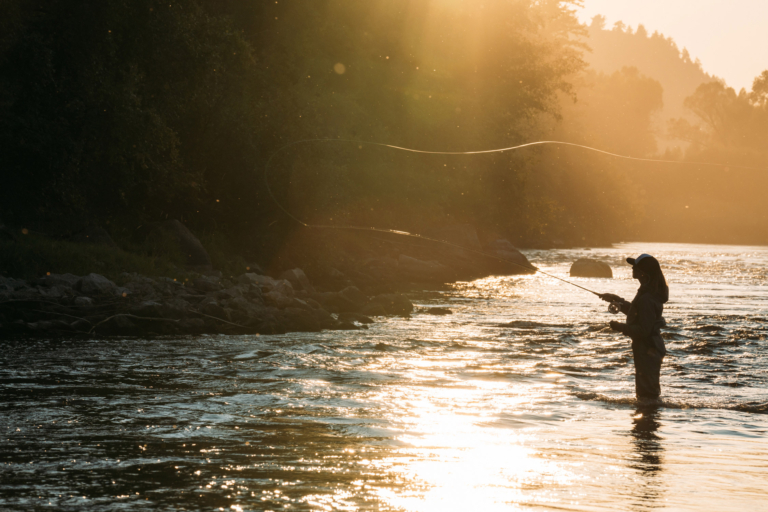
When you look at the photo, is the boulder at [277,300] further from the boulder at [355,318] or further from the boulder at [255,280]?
the boulder at [255,280]

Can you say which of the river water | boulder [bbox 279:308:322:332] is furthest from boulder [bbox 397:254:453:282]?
the river water

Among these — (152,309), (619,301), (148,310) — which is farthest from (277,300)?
(619,301)

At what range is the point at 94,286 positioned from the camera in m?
17.6

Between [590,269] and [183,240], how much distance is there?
1866 centimetres

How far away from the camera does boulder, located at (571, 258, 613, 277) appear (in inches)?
1437

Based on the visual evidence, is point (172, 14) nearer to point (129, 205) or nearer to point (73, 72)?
point (73, 72)

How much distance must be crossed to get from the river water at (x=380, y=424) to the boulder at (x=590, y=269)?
727 inches

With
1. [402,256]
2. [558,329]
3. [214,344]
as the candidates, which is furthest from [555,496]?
[402,256]

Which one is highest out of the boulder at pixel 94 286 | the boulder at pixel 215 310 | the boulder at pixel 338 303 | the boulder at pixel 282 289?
the boulder at pixel 94 286

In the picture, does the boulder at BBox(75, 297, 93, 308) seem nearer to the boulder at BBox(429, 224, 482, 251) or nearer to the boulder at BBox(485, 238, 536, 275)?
the boulder at BBox(429, 224, 482, 251)

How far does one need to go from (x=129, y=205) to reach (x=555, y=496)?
67.1ft

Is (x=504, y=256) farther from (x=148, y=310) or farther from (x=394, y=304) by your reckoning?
(x=148, y=310)

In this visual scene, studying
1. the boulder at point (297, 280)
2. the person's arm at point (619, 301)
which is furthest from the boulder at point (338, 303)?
the person's arm at point (619, 301)

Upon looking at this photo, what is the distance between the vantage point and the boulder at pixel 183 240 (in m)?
24.2
